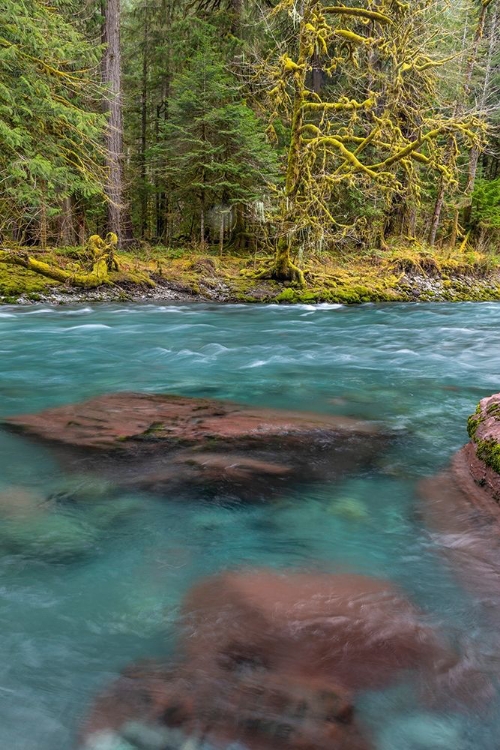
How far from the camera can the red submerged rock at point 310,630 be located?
6.78ft

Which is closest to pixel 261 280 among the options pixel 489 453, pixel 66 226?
pixel 66 226

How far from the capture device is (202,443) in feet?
13.6

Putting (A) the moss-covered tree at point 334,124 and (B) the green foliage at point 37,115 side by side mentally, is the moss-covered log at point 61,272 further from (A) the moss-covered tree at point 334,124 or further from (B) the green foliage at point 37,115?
(A) the moss-covered tree at point 334,124

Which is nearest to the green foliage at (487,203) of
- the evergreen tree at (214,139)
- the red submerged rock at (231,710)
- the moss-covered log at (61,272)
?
the evergreen tree at (214,139)

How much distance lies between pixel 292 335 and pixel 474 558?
739cm

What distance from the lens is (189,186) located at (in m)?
16.3

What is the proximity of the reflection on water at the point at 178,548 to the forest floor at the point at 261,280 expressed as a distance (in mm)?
6511

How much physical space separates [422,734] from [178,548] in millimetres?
1440

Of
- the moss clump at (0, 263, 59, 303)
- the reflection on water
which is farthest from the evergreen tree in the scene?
the reflection on water

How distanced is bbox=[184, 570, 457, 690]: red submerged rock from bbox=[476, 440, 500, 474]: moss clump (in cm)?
124

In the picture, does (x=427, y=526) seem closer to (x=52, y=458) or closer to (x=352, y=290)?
(x=52, y=458)

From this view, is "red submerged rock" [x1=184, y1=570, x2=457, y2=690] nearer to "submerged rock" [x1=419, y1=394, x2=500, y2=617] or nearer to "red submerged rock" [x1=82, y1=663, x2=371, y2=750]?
"red submerged rock" [x1=82, y1=663, x2=371, y2=750]

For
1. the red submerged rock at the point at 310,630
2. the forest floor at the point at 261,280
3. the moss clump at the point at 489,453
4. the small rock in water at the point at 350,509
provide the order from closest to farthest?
the red submerged rock at the point at 310,630
the small rock in water at the point at 350,509
the moss clump at the point at 489,453
the forest floor at the point at 261,280

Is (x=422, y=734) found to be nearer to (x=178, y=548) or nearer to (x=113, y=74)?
(x=178, y=548)
